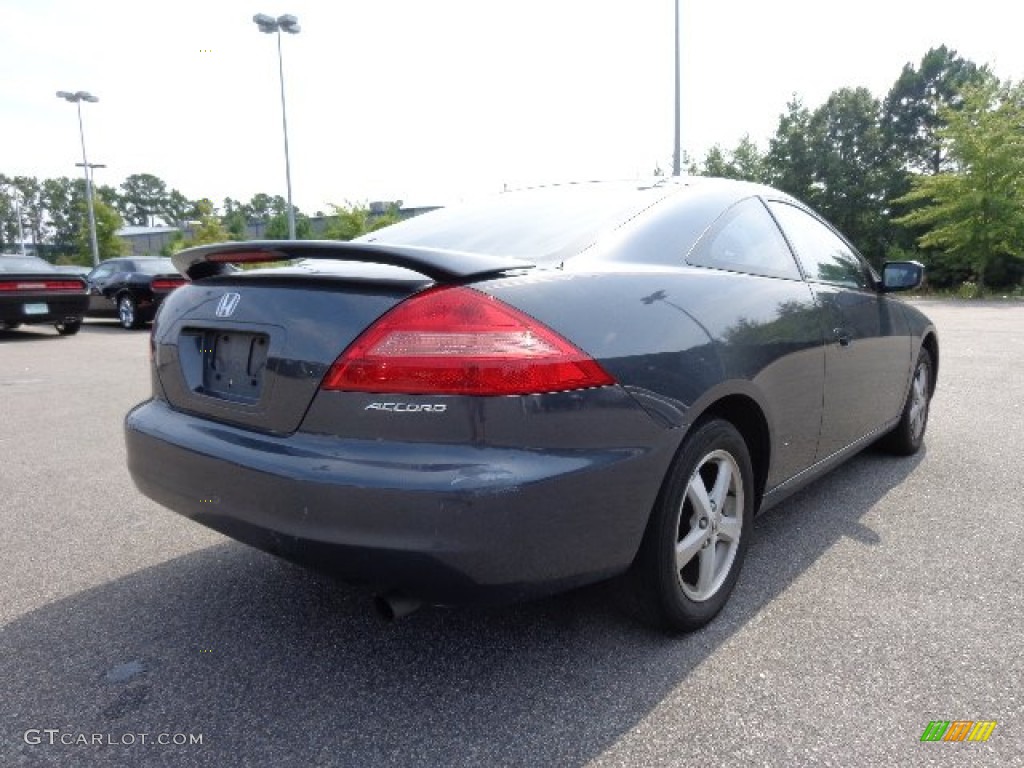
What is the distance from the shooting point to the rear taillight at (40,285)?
39.2 feet

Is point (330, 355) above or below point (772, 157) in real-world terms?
below

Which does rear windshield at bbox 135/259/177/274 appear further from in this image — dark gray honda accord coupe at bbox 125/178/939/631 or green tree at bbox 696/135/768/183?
green tree at bbox 696/135/768/183

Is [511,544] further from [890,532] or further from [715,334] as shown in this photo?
[890,532]

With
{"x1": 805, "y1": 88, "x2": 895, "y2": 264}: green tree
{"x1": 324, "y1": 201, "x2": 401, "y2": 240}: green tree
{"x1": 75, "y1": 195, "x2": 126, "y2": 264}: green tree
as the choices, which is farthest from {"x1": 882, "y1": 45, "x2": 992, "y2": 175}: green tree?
{"x1": 75, "y1": 195, "x2": 126, "y2": 264}: green tree

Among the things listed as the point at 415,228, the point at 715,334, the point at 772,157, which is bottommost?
the point at 715,334

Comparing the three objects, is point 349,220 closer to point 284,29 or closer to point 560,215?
point 284,29

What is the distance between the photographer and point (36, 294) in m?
12.2

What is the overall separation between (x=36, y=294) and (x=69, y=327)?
4.16ft

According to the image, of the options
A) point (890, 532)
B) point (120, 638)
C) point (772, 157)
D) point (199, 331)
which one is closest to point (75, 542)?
point (120, 638)

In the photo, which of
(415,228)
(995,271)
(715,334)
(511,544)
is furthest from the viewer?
(995,271)

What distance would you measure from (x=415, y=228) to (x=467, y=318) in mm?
1312

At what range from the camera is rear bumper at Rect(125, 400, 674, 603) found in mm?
1653

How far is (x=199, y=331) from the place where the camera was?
7.36 feet

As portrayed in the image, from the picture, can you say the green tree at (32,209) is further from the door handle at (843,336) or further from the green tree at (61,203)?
the door handle at (843,336)
